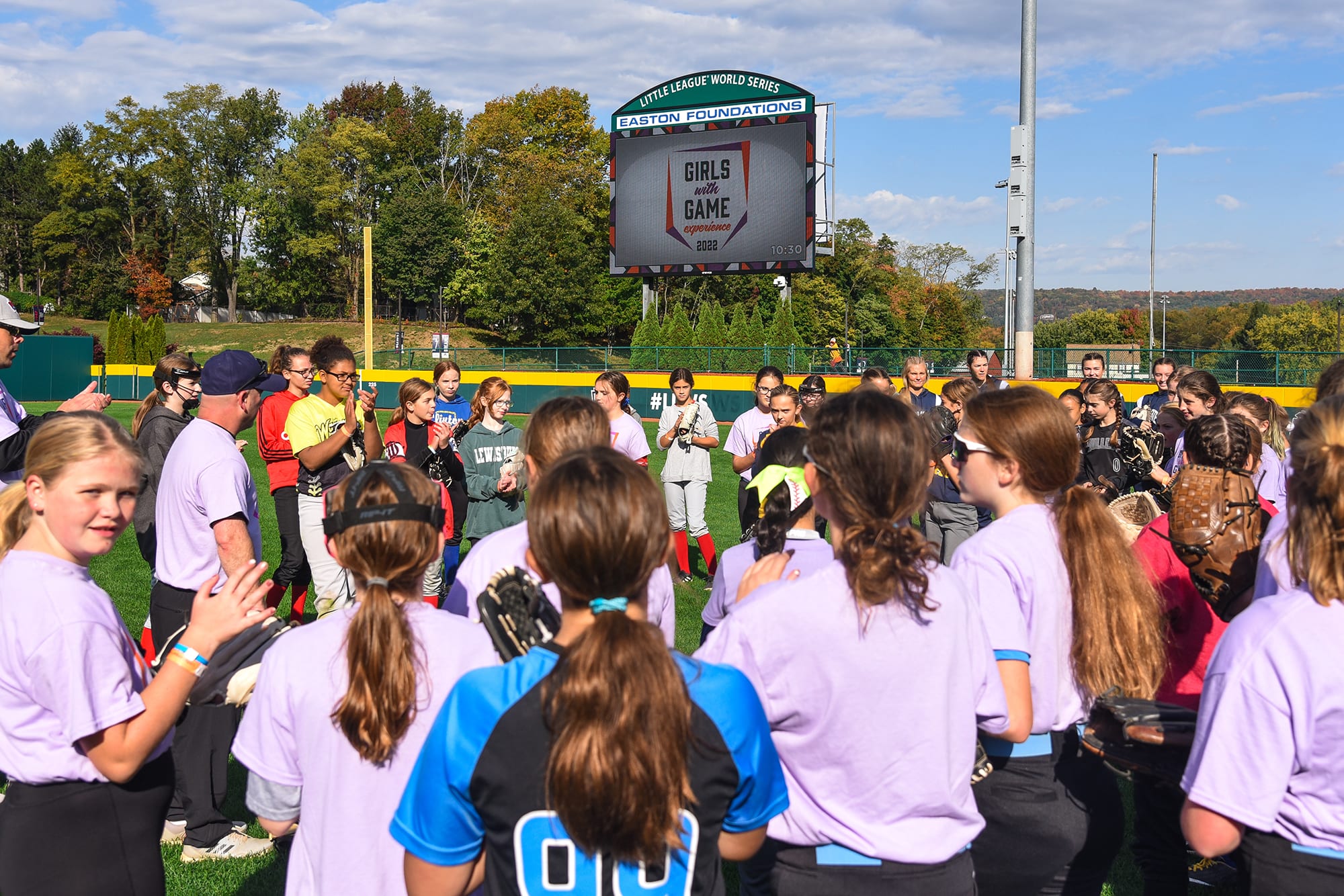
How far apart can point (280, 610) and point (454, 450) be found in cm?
214

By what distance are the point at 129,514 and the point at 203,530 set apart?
1805mm

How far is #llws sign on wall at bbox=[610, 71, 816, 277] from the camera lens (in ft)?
77.7

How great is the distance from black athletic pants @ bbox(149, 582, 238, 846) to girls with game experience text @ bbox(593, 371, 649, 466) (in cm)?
359

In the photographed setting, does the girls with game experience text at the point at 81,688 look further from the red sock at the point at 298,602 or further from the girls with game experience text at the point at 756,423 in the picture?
the girls with game experience text at the point at 756,423

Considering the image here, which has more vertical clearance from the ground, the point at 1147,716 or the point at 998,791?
the point at 1147,716

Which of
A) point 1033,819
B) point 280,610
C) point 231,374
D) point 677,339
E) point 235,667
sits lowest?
point 280,610

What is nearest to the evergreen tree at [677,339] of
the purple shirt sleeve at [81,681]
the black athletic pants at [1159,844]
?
the black athletic pants at [1159,844]

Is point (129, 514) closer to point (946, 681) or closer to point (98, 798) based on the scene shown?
point (98, 798)

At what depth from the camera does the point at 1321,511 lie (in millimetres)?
1985

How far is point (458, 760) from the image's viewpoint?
173 cm

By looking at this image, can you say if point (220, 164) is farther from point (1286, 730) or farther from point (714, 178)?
point (1286, 730)

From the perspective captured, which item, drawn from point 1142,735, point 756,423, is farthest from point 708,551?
point 1142,735

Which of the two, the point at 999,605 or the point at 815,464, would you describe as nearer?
the point at 815,464

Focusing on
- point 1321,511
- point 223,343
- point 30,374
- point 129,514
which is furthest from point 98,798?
point 223,343
